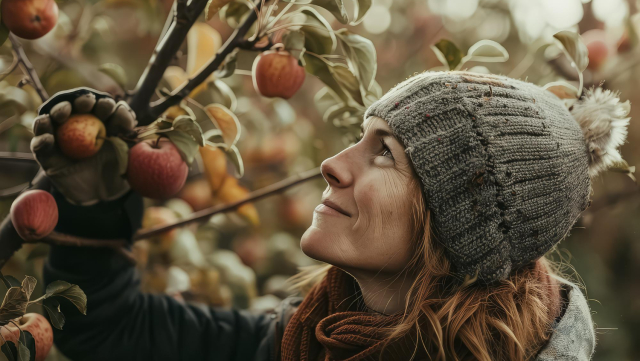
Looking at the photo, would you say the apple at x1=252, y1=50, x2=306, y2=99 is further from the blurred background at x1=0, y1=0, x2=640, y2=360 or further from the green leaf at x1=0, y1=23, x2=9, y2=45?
the green leaf at x1=0, y1=23, x2=9, y2=45

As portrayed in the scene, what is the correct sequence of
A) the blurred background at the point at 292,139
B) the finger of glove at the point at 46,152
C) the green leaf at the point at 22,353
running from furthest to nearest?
the blurred background at the point at 292,139, the finger of glove at the point at 46,152, the green leaf at the point at 22,353

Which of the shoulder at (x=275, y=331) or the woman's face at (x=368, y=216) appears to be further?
the shoulder at (x=275, y=331)

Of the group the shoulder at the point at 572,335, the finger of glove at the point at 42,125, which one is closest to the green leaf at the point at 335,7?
the finger of glove at the point at 42,125

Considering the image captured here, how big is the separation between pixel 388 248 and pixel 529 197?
22 centimetres

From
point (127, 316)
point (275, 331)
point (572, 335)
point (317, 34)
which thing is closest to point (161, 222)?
point (127, 316)

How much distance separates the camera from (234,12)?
823 millimetres

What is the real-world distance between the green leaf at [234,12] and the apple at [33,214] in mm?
372

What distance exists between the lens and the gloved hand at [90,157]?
676 mm

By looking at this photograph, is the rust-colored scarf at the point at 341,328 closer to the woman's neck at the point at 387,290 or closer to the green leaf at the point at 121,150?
the woman's neck at the point at 387,290

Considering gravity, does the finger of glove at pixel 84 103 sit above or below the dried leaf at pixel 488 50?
below

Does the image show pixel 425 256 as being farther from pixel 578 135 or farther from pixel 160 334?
pixel 160 334

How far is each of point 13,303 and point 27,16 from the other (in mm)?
340

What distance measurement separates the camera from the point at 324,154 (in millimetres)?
1263

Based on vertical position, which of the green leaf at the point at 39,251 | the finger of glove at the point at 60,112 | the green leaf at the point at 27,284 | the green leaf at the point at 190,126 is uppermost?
the finger of glove at the point at 60,112
